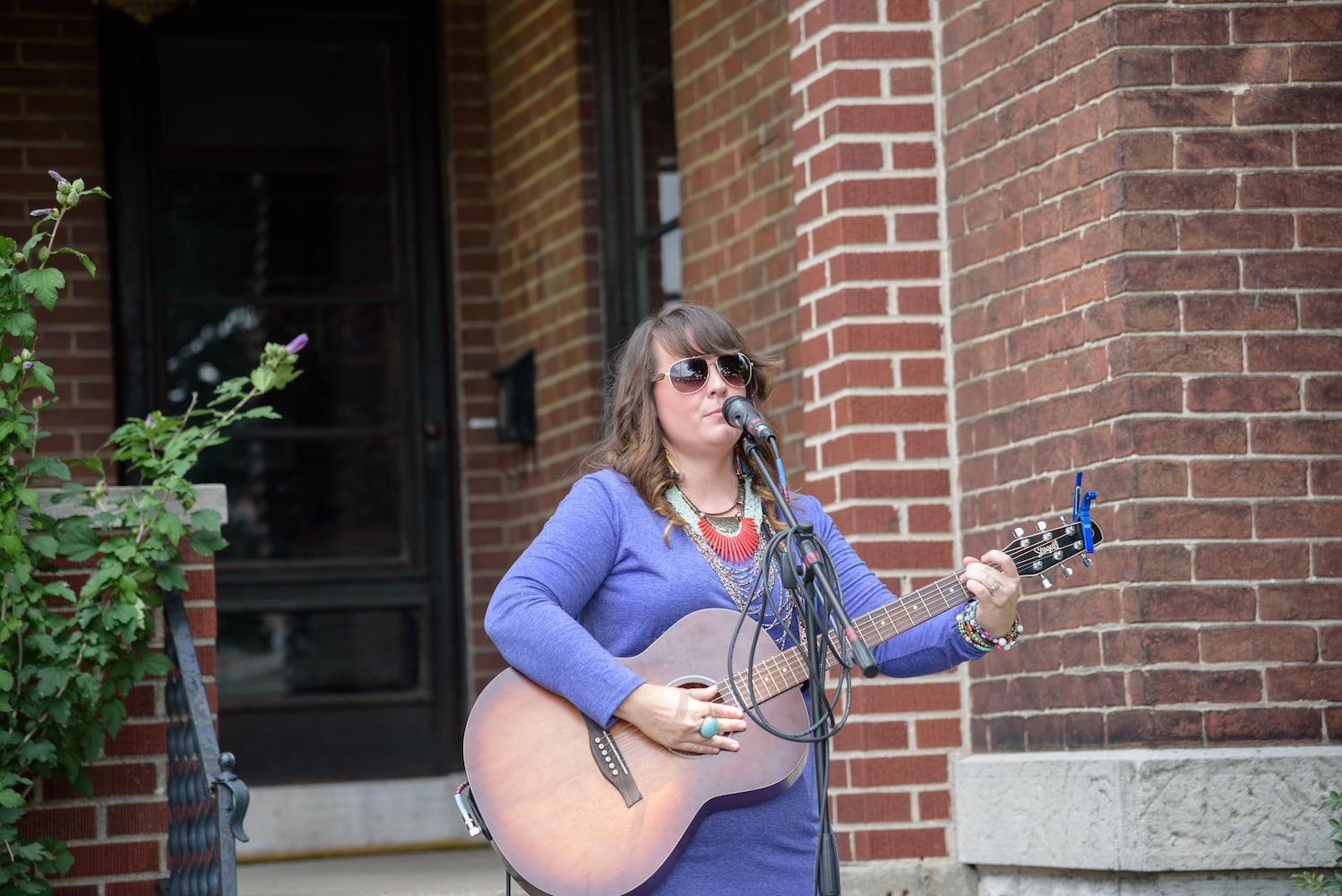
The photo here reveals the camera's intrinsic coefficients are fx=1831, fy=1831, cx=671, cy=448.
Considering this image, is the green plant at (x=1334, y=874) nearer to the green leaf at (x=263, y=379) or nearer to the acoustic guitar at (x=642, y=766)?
the acoustic guitar at (x=642, y=766)

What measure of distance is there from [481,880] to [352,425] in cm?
277

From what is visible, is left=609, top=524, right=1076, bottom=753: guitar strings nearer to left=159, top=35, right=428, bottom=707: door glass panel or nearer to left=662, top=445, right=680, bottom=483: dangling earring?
left=662, top=445, right=680, bottom=483: dangling earring

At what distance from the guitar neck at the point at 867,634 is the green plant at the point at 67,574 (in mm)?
1616

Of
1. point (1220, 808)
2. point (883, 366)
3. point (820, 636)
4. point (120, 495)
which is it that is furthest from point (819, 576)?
point (120, 495)

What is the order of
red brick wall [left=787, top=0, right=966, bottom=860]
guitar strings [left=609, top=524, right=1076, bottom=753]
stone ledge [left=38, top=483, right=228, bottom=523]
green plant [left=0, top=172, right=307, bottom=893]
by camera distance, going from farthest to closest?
red brick wall [left=787, top=0, right=966, bottom=860] → stone ledge [left=38, top=483, right=228, bottom=523] → green plant [left=0, top=172, right=307, bottom=893] → guitar strings [left=609, top=524, right=1076, bottom=753]

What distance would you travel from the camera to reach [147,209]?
742cm

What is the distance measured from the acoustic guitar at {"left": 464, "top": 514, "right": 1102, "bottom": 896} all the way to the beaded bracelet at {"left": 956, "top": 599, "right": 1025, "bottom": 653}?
1.3 inches

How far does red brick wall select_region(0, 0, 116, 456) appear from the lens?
7184mm

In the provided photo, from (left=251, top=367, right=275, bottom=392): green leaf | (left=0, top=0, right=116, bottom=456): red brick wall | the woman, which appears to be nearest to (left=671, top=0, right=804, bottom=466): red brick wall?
(left=251, top=367, right=275, bottom=392): green leaf

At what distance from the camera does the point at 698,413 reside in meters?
3.30

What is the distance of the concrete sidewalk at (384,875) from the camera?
517cm

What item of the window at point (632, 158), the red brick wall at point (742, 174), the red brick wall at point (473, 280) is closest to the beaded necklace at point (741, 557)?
the red brick wall at point (742, 174)

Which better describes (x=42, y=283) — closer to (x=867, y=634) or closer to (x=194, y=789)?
(x=194, y=789)

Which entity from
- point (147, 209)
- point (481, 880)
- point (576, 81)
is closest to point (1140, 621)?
point (481, 880)
